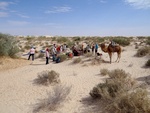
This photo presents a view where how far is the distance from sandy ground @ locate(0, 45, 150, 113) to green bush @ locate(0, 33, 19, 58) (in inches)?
44.4

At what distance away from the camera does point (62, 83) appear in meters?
11.1

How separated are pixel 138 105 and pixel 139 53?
38.3ft

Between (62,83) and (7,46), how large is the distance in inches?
334

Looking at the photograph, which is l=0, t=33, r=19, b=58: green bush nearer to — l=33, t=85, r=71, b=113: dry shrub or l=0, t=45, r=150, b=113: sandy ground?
l=0, t=45, r=150, b=113: sandy ground

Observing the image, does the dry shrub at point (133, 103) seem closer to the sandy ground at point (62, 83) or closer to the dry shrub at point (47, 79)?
the sandy ground at point (62, 83)

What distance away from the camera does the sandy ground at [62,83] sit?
26.8 ft

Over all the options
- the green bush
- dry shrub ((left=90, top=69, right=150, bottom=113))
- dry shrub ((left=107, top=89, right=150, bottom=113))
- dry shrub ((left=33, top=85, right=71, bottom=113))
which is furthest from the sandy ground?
dry shrub ((left=107, top=89, right=150, bottom=113))

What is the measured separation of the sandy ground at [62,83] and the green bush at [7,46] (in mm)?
1129

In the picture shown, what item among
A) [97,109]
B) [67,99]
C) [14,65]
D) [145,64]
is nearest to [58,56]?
[14,65]

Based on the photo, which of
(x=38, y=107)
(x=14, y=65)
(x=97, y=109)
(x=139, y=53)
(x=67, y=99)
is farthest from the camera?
(x=139, y=53)

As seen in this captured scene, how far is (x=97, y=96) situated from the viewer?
844cm

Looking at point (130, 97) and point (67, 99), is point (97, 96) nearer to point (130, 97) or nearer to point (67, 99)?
point (67, 99)

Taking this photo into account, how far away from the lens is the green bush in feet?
56.0

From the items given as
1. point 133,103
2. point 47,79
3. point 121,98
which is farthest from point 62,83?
point 133,103
